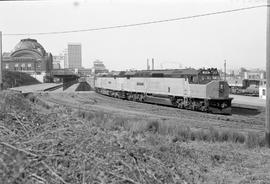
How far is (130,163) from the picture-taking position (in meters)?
5.17

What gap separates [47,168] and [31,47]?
542 feet

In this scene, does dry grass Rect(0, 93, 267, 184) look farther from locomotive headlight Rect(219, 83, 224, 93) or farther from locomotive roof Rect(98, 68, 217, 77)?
locomotive roof Rect(98, 68, 217, 77)

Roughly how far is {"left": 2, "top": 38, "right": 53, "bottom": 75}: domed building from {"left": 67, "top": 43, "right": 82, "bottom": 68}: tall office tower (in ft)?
41.9

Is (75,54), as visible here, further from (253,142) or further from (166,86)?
(253,142)

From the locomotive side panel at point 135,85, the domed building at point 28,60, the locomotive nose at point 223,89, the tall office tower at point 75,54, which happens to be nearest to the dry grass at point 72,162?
the locomotive nose at point 223,89

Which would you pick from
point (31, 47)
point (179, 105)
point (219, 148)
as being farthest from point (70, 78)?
point (219, 148)

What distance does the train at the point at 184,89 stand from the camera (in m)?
26.5

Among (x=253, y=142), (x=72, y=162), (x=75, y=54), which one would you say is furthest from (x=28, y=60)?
(x=72, y=162)

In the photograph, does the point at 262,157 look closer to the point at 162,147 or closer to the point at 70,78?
the point at 162,147

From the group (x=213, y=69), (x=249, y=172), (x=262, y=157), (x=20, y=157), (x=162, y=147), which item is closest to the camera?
(x=20, y=157)

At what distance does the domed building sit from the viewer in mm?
144125

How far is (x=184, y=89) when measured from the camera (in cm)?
2850

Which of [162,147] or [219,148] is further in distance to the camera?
[219,148]

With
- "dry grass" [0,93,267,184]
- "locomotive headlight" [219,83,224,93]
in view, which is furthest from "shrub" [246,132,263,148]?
"locomotive headlight" [219,83,224,93]
